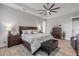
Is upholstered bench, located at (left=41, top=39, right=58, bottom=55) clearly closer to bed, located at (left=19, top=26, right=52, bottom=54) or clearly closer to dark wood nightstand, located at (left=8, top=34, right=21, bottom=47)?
bed, located at (left=19, top=26, right=52, bottom=54)

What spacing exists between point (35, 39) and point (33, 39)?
0.18ft

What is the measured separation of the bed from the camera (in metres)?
1.71

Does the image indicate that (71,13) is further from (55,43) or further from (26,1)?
(26,1)

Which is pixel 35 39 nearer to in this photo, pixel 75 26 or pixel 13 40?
pixel 13 40

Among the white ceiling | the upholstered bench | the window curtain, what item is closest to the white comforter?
the upholstered bench

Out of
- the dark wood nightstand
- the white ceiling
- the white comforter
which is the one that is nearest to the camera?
the white ceiling

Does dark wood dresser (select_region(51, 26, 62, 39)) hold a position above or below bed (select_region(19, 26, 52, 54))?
above

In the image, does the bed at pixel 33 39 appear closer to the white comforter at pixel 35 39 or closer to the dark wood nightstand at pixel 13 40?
the white comforter at pixel 35 39

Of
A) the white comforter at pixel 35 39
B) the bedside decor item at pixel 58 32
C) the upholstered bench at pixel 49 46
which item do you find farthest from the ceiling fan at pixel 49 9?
the upholstered bench at pixel 49 46

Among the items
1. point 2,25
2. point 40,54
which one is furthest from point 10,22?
point 40,54

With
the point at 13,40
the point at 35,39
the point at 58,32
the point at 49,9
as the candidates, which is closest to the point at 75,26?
the point at 58,32

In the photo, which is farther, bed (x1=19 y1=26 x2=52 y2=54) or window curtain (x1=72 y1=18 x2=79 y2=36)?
bed (x1=19 y1=26 x2=52 y2=54)

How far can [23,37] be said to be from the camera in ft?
5.87

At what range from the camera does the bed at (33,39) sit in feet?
5.61
